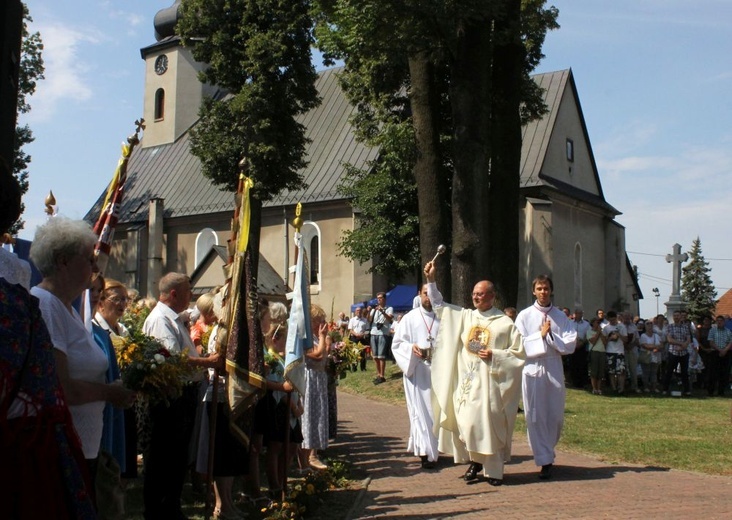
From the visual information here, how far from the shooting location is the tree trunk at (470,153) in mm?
14789

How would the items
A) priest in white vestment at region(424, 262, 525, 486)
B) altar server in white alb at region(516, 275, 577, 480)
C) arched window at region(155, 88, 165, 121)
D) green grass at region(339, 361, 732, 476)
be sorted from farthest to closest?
arched window at region(155, 88, 165, 121) → green grass at region(339, 361, 732, 476) → altar server in white alb at region(516, 275, 577, 480) → priest in white vestment at region(424, 262, 525, 486)

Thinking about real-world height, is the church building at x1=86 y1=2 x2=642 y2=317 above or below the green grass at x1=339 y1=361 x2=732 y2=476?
above

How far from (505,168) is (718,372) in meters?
9.51

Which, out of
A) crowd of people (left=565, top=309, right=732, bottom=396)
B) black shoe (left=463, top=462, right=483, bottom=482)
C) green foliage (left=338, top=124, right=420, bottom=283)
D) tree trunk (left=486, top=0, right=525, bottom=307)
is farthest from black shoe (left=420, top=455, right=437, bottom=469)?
green foliage (left=338, top=124, right=420, bottom=283)

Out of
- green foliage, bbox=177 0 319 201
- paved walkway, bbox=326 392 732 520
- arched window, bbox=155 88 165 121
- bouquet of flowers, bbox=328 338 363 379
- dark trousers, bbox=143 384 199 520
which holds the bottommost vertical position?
paved walkway, bbox=326 392 732 520

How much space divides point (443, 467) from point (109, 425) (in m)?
5.96

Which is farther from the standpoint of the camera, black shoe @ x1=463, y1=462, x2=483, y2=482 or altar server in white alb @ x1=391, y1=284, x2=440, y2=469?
altar server in white alb @ x1=391, y1=284, x2=440, y2=469

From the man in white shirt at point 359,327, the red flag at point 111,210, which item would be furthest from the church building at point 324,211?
the red flag at point 111,210

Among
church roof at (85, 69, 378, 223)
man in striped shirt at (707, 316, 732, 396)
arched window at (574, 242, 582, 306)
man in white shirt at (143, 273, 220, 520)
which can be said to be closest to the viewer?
man in white shirt at (143, 273, 220, 520)

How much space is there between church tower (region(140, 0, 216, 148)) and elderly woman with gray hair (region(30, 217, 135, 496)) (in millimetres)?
47621

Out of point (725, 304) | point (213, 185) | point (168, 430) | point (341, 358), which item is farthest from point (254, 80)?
point (725, 304)

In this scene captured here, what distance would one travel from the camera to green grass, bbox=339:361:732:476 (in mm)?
11031

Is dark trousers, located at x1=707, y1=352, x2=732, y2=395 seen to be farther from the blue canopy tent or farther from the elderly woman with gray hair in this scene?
the elderly woman with gray hair

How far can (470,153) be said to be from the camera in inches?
586
